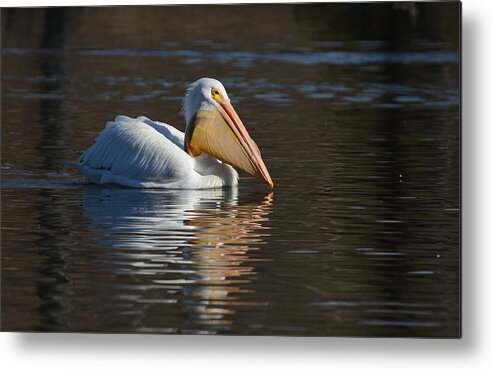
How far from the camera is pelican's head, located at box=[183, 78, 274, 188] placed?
34.1 ft

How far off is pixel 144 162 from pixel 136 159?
54mm

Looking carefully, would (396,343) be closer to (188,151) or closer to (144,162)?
(144,162)

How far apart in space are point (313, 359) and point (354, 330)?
261mm

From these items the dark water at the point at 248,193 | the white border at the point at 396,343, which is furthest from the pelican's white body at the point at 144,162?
the white border at the point at 396,343

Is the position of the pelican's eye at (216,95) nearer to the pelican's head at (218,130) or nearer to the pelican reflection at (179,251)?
the pelican's head at (218,130)

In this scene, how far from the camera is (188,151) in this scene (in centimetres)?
1051

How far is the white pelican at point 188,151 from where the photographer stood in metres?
10.3

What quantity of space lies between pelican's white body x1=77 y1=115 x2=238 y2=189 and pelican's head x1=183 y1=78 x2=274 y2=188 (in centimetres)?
4

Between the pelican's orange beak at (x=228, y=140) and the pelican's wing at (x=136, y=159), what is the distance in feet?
0.53

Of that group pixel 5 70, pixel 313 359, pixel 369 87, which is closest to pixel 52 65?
pixel 5 70

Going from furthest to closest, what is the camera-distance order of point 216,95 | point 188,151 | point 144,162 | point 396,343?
point 188,151 → point 216,95 → point 144,162 → point 396,343

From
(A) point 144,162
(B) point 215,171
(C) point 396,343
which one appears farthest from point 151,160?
(C) point 396,343

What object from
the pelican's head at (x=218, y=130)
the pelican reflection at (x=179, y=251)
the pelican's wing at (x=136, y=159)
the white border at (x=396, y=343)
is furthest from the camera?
the pelican's head at (x=218, y=130)

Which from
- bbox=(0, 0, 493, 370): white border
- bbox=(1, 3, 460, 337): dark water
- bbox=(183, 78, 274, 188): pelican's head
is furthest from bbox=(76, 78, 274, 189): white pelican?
bbox=(0, 0, 493, 370): white border
